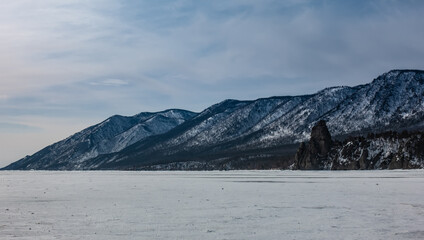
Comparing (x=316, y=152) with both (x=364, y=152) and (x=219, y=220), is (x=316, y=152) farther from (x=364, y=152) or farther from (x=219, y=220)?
(x=219, y=220)

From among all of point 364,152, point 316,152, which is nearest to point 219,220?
point 364,152

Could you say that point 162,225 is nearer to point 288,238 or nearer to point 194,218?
point 194,218

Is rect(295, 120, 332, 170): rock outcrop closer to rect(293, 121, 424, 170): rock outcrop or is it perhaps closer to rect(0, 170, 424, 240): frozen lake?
rect(293, 121, 424, 170): rock outcrop

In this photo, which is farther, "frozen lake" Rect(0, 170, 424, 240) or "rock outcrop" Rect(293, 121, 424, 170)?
"rock outcrop" Rect(293, 121, 424, 170)

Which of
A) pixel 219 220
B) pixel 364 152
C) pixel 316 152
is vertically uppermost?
pixel 316 152

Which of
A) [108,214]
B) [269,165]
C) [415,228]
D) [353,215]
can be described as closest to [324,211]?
[353,215]

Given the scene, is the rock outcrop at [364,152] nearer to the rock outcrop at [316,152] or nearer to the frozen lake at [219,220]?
the rock outcrop at [316,152]

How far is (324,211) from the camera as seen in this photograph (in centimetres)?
2262

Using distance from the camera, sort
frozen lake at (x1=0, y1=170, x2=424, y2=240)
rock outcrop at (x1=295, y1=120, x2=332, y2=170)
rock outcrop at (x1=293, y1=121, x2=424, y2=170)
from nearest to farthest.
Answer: frozen lake at (x1=0, y1=170, x2=424, y2=240) < rock outcrop at (x1=293, y1=121, x2=424, y2=170) < rock outcrop at (x1=295, y1=120, x2=332, y2=170)

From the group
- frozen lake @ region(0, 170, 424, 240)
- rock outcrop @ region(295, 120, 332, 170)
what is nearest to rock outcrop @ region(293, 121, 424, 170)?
rock outcrop @ region(295, 120, 332, 170)

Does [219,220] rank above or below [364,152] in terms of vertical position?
below

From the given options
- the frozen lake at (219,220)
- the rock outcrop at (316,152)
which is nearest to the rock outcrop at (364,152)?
the rock outcrop at (316,152)

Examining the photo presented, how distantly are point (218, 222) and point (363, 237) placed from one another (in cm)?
628

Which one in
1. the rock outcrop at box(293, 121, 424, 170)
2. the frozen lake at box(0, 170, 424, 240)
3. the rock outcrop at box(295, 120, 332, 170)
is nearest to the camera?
the frozen lake at box(0, 170, 424, 240)
